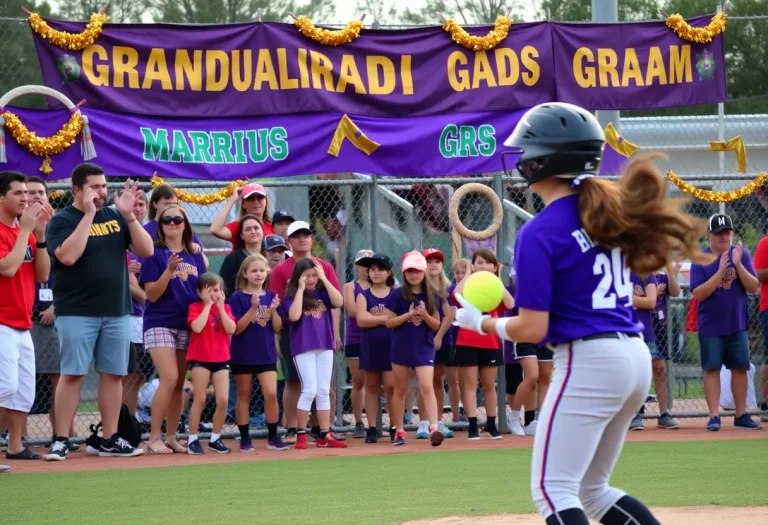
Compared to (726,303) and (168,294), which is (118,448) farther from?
(726,303)

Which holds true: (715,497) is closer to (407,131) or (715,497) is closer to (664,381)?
(664,381)

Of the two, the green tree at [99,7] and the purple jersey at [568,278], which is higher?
the green tree at [99,7]

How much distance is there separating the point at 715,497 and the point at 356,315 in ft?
15.5

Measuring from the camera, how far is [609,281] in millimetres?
4270

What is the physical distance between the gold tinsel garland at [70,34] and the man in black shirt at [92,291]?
1901 millimetres

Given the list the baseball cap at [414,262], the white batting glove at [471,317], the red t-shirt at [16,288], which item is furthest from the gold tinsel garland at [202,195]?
the white batting glove at [471,317]

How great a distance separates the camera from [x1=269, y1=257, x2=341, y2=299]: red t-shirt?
1089 centimetres

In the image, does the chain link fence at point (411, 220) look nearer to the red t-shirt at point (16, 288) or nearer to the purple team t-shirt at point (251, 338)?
the purple team t-shirt at point (251, 338)

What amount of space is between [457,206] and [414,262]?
1099mm

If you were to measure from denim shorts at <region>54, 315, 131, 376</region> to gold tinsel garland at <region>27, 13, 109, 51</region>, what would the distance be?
281 cm

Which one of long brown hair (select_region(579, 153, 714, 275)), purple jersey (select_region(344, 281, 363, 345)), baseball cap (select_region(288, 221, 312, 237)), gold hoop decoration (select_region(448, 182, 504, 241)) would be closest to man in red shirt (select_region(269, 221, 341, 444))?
baseball cap (select_region(288, 221, 312, 237))

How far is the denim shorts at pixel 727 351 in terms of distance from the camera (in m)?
11.6

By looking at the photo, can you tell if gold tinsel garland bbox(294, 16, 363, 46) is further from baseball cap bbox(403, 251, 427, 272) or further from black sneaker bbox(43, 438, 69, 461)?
black sneaker bbox(43, 438, 69, 461)

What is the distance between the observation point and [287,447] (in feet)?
35.2
